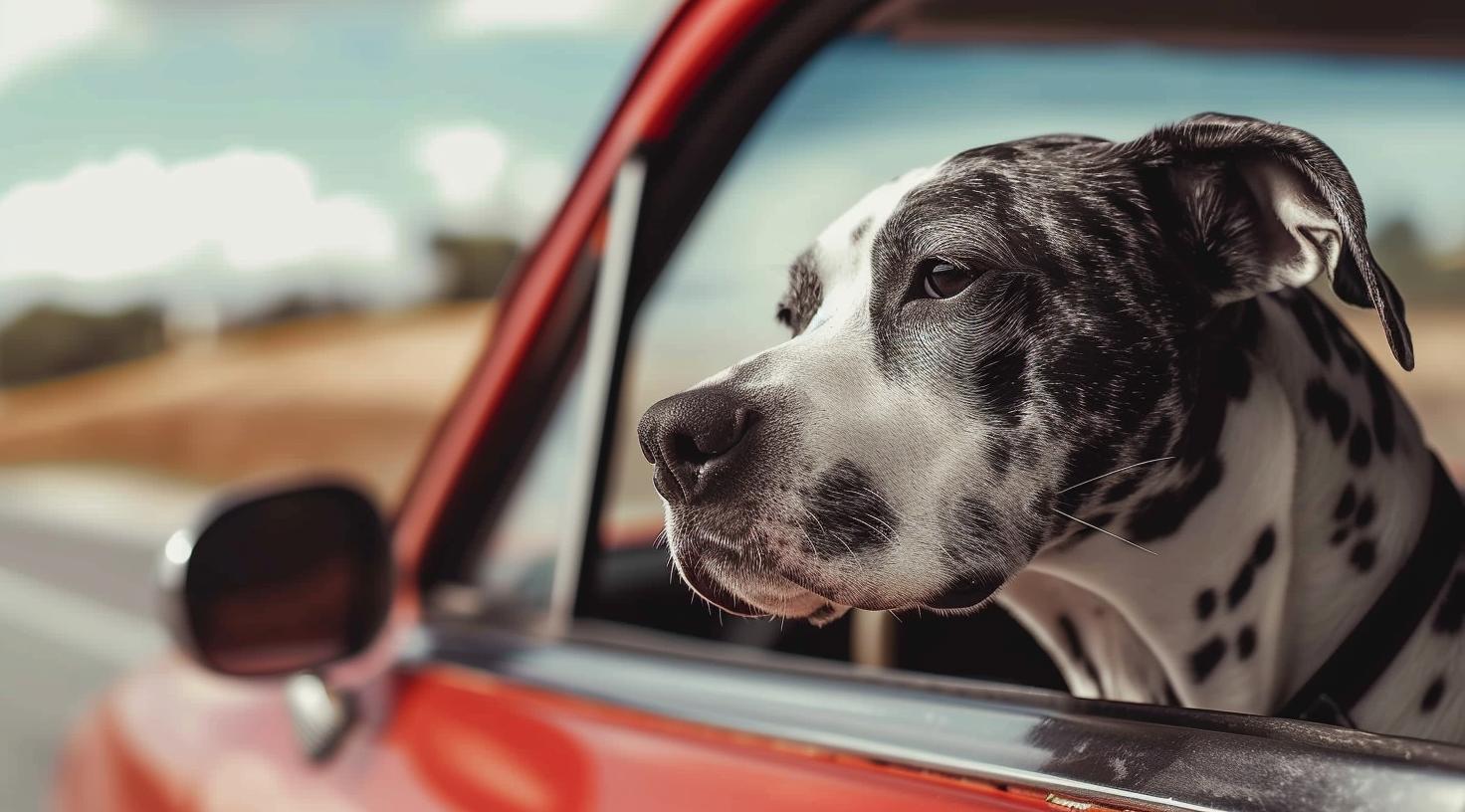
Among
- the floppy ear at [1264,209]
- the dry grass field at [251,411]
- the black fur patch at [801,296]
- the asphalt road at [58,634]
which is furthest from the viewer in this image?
the dry grass field at [251,411]

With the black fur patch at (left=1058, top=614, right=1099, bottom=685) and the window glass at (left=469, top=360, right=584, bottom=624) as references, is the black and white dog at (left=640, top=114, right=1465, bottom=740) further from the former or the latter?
the window glass at (left=469, top=360, right=584, bottom=624)

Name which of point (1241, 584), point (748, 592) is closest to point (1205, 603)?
point (1241, 584)

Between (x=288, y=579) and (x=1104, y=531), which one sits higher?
(x=1104, y=531)

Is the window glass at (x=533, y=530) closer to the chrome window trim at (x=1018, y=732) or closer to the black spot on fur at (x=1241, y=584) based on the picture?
the chrome window trim at (x=1018, y=732)

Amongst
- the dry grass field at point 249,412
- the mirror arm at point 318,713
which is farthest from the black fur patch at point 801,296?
the dry grass field at point 249,412

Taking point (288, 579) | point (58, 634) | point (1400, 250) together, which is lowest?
point (58, 634)

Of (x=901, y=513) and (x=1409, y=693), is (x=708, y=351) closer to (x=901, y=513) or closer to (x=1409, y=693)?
(x=901, y=513)

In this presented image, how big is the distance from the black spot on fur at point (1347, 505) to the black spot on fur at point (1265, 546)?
0.17ft

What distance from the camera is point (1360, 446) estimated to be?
1.07 metres

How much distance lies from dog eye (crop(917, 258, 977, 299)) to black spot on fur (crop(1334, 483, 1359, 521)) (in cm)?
33

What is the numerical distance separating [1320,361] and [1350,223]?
0.52 ft

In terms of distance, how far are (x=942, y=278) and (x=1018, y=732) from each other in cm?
41

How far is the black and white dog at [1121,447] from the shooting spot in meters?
1.03

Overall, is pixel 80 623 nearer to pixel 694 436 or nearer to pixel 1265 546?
pixel 694 436
